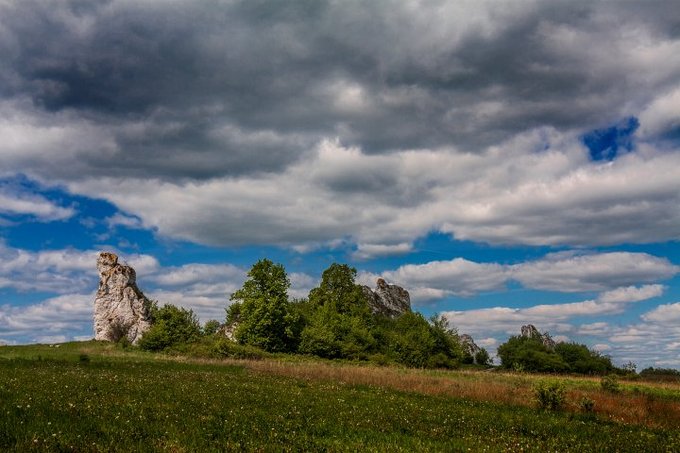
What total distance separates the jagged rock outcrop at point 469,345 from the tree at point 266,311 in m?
58.9

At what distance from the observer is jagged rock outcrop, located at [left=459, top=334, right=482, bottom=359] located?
449ft

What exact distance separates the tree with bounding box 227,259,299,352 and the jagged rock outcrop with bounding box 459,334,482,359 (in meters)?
58.9

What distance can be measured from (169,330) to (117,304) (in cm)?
2837

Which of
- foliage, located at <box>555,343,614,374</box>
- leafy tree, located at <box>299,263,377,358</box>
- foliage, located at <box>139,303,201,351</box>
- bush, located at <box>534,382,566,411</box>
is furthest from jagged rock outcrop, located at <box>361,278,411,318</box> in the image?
bush, located at <box>534,382,566,411</box>

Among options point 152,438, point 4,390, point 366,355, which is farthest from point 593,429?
point 366,355

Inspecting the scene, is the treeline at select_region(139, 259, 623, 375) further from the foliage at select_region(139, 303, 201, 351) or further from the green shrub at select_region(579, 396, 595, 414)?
the green shrub at select_region(579, 396, 595, 414)

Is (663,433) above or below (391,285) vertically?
below

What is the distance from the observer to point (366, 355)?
304 ft

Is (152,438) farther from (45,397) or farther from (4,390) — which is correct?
(4,390)

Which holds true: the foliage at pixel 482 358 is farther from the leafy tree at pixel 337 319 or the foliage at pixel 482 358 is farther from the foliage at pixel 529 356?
the leafy tree at pixel 337 319

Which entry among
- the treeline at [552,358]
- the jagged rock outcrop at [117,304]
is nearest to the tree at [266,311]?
the jagged rock outcrop at [117,304]

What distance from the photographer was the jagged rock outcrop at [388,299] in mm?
137500

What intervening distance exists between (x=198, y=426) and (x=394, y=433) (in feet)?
19.0

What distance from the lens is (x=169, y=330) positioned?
300ft
